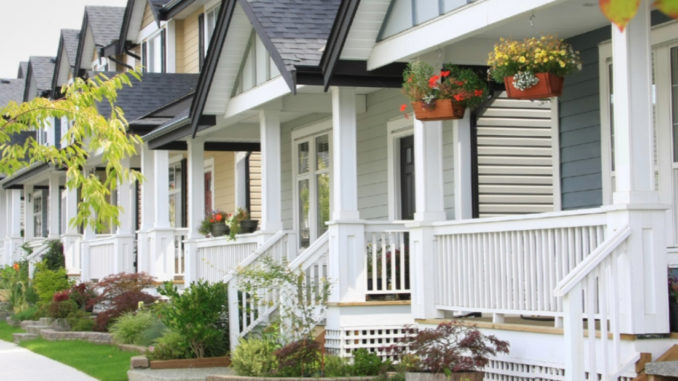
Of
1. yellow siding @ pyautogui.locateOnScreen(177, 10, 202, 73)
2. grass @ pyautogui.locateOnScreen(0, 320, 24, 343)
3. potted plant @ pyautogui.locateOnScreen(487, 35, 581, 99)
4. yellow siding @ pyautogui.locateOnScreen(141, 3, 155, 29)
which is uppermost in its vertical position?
yellow siding @ pyautogui.locateOnScreen(141, 3, 155, 29)

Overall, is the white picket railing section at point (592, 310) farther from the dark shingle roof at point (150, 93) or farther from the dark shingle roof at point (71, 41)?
the dark shingle roof at point (71, 41)

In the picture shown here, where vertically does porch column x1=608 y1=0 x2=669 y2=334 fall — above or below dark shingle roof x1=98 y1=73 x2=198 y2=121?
below

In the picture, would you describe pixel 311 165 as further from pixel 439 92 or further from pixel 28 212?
pixel 28 212

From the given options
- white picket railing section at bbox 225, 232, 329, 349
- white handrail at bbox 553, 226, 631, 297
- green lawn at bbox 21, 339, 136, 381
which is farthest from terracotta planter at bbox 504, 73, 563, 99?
green lawn at bbox 21, 339, 136, 381

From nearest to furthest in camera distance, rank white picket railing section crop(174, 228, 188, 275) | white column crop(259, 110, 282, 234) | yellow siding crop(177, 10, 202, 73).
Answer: white column crop(259, 110, 282, 234) < white picket railing section crop(174, 228, 188, 275) < yellow siding crop(177, 10, 202, 73)

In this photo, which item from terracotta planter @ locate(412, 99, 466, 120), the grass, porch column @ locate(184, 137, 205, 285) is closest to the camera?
terracotta planter @ locate(412, 99, 466, 120)

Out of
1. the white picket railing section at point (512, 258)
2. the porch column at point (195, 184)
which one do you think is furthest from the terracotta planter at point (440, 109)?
the porch column at point (195, 184)

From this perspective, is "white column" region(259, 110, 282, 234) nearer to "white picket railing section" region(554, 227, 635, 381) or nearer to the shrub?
the shrub

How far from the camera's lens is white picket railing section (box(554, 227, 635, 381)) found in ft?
24.3

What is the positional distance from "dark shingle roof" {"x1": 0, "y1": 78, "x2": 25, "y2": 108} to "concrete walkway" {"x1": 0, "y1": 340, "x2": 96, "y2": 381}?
27944 millimetres

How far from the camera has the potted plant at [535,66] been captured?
29.1 feet

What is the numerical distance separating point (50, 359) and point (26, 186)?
763 inches

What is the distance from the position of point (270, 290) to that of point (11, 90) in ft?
117

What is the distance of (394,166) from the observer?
47.2 ft
